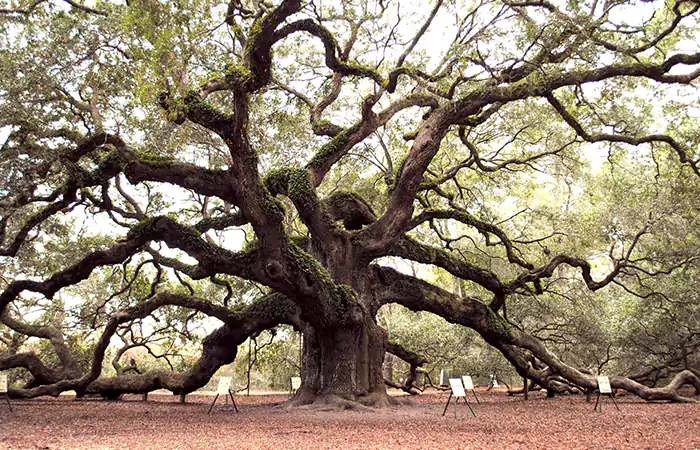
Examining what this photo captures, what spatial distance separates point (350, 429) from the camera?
6.29 m

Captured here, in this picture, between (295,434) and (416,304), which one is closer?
(295,434)

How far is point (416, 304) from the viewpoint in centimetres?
1073

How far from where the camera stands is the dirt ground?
5.14 metres

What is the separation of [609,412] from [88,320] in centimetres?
1261

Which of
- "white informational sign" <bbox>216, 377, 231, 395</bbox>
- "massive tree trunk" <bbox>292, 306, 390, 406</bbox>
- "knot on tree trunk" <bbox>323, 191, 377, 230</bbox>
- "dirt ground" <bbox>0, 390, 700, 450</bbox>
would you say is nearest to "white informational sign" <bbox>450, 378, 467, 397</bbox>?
"dirt ground" <bbox>0, 390, 700, 450</bbox>

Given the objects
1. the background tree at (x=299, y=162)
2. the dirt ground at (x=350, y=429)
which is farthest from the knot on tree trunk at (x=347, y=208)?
the dirt ground at (x=350, y=429)

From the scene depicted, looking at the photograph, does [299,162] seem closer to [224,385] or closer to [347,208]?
[347,208]

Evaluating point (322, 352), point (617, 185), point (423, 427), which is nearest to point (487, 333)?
point (322, 352)

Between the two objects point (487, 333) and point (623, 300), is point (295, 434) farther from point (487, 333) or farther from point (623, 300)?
point (623, 300)

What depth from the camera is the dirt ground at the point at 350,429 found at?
5.14m

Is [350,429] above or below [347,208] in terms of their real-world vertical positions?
below

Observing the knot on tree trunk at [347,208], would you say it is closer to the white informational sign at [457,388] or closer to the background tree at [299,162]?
the background tree at [299,162]

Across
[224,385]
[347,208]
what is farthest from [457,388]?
[347,208]

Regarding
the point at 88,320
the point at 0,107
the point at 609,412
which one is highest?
the point at 0,107
